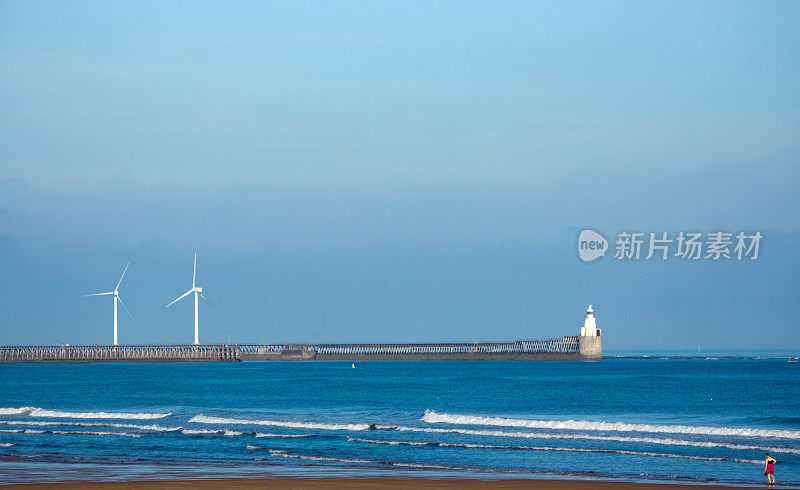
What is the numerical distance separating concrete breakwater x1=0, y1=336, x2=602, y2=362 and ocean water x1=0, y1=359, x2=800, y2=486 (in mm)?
83630

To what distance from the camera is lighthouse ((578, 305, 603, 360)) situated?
142 metres

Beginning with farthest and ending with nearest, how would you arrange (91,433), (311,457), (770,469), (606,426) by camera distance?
(606,426), (91,433), (311,457), (770,469)

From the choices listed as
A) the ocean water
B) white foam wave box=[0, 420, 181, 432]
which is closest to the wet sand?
the ocean water

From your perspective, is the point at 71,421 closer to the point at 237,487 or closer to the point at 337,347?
the point at 237,487

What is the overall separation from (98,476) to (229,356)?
152855 mm

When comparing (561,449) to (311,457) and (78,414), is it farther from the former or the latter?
(78,414)

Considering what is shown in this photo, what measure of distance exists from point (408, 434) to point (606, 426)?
32.5ft

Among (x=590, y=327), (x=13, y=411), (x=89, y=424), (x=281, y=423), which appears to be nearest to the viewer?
(x=281, y=423)

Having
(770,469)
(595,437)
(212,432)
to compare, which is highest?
(212,432)

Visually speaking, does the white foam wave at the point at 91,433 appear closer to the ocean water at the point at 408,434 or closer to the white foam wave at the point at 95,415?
the ocean water at the point at 408,434

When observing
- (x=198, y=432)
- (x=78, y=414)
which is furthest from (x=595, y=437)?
(x=78, y=414)

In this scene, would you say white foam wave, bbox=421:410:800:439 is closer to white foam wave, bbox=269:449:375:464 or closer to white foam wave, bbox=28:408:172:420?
white foam wave, bbox=269:449:375:464

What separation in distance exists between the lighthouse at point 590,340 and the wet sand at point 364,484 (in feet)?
386

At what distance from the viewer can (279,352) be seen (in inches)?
6983
